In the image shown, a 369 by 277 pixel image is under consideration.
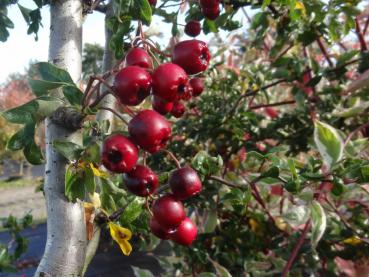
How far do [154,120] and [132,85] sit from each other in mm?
45

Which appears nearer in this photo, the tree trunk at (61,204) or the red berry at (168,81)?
the red berry at (168,81)

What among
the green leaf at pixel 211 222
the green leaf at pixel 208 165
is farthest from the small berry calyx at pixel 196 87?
the green leaf at pixel 211 222

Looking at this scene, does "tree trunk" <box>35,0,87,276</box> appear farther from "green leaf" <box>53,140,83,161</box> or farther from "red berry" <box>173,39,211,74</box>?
"red berry" <box>173,39,211,74</box>

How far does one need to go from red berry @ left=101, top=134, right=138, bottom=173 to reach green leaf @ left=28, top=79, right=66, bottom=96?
11 cm

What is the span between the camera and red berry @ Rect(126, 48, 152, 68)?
49 cm

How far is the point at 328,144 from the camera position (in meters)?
0.73

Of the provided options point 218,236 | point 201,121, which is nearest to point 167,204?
point 218,236

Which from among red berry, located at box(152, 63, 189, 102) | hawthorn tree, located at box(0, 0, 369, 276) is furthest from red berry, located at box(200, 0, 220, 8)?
red berry, located at box(152, 63, 189, 102)

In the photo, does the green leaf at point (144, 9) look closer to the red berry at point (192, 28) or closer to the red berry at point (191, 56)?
the red berry at point (191, 56)

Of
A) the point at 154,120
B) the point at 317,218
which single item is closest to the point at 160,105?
the point at 154,120

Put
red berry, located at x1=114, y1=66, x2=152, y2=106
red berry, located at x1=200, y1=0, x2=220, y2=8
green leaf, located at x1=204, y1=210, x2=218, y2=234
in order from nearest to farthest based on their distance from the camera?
red berry, located at x1=114, y1=66, x2=152, y2=106
red berry, located at x1=200, y1=0, x2=220, y2=8
green leaf, located at x1=204, y1=210, x2=218, y2=234

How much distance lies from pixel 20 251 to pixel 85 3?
0.57 m

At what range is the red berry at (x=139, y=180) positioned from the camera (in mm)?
493

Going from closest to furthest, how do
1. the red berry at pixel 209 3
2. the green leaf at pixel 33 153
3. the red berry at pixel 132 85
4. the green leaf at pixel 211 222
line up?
the red berry at pixel 132 85
the green leaf at pixel 33 153
the red berry at pixel 209 3
the green leaf at pixel 211 222
